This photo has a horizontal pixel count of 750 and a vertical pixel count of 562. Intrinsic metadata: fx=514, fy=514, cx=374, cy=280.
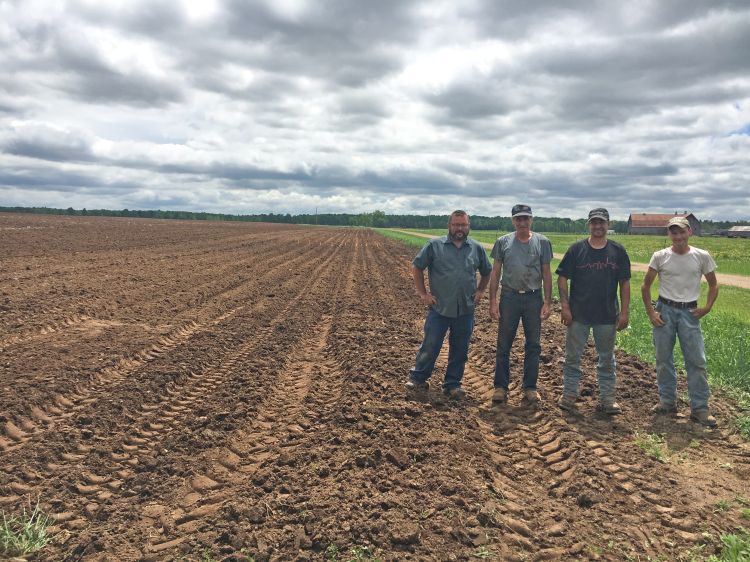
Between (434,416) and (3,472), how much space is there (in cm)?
386

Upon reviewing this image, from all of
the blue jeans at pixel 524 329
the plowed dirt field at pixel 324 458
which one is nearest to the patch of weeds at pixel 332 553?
the plowed dirt field at pixel 324 458

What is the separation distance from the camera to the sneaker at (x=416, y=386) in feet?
20.4

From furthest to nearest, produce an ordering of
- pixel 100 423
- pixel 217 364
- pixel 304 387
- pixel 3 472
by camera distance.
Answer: pixel 217 364 < pixel 304 387 < pixel 100 423 < pixel 3 472

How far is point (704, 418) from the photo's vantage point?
533 centimetres

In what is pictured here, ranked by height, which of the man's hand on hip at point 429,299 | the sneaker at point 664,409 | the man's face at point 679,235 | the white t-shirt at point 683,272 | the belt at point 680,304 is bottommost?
the sneaker at point 664,409

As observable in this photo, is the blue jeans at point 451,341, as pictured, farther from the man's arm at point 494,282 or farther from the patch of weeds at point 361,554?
the patch of weeds at point 361,554

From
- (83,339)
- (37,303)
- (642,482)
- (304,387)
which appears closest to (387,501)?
(642,482)

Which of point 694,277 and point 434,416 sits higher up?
point 694,277

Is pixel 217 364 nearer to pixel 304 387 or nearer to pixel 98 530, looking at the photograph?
pixel 304 387

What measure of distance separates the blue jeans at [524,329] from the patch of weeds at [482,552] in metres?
2.81

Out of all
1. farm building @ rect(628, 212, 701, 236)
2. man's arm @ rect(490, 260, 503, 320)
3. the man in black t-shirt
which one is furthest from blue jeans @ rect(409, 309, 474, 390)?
farm building @ rect(628, 212, 701, 236)

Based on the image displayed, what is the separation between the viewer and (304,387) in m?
6.50

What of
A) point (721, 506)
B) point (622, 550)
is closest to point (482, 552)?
point (622, 550)

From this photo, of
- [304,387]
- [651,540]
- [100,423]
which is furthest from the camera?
[304,387]
